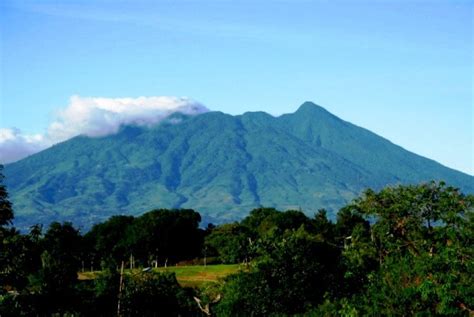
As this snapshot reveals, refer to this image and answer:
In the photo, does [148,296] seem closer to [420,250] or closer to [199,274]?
[420,250]

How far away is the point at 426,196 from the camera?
1222 inches

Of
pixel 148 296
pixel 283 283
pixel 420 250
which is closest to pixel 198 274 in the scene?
pixel 148 296

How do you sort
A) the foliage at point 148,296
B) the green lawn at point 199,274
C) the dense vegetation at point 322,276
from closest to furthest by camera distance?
1. the dense vegetation at point 322,276
2. the foliage at point 148,296
3. the green lawn at point 199,274

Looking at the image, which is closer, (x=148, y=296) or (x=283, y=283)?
(x=283, y=283)

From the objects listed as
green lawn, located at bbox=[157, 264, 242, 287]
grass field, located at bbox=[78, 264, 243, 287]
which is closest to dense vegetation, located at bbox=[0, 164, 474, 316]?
green lawn, located at bbox=[157, 264, 242, 287]

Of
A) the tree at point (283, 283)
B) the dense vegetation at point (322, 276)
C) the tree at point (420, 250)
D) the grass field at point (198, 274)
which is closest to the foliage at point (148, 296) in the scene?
the dense vegetation at point (322, 276)

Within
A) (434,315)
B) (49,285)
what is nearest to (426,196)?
(434,315)

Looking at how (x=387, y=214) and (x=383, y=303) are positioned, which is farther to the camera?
(x=387, y=214)

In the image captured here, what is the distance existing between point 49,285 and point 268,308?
53.2ft

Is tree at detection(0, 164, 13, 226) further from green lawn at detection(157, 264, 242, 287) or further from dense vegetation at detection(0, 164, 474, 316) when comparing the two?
green lawn at detection(157, 264, 242, 287)

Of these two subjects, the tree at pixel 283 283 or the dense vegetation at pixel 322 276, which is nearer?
the dense vegetation at pixel 322 276

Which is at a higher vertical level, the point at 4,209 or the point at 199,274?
the point at 4,209

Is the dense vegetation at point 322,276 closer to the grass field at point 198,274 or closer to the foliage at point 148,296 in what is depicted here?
the foliage at point 148,296

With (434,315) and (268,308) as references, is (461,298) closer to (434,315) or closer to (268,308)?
(434,315)
